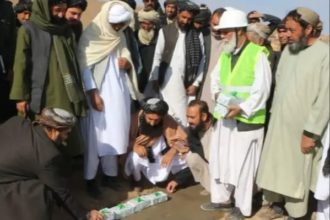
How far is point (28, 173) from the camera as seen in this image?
405 centimetres

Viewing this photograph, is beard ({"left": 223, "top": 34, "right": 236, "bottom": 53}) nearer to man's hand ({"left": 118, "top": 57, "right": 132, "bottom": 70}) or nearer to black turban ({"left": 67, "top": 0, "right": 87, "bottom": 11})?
man's hand ({"left": 118, "top": 57, "right": 132, "bottom": 70})

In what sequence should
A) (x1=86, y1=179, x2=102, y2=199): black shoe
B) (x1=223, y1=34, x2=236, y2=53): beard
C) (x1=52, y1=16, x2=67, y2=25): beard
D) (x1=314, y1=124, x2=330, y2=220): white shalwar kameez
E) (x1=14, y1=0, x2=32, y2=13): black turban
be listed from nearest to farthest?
(x1=314, y1=124, x2=330, y2=220): white shalwar kameez → (x1=223, y1=34, x2=236, y2=53): beard → (x1=52, y1=16, x2=67, y2=25): beard → (x1=86, y1=179, x2=102, y2=199): black shoe → (x1=14, y1=0, x2=32, y2=13): black turban

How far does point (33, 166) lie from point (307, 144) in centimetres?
199

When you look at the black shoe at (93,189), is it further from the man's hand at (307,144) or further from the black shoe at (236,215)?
the man's hand at (307,144)

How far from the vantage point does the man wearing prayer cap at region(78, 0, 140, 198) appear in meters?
5.17

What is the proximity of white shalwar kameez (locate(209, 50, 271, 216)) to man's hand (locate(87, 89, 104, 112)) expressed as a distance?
109 centimetres

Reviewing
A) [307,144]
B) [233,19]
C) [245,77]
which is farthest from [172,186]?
[233,19]

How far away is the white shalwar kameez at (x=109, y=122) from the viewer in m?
5.30

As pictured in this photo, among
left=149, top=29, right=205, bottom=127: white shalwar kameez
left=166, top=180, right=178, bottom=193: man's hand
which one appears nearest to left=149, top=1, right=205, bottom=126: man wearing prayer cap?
left=149, top=29, right=205, bottom=127: white shalwar kameez

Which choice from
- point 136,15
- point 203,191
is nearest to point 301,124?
point 203,191

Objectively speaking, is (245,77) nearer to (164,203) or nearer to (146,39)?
(164,203)

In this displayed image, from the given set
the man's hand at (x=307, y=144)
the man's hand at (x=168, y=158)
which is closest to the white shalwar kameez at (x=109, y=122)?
the man's hand at (x=168, y=158)

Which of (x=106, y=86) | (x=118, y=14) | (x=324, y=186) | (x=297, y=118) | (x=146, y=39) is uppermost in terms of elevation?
(x=118, y=14)

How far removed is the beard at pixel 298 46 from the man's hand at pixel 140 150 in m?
1.84
